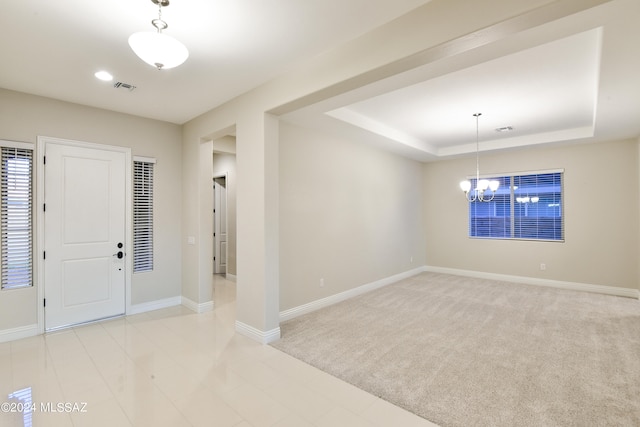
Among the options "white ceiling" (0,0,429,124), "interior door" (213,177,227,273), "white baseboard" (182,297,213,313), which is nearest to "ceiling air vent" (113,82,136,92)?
"white ceiling" (0,0,429,124)

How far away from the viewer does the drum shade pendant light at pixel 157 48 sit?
174 centimetres

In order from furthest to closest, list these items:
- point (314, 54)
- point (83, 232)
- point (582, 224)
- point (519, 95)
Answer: point (582, 224), point (83, 232), point (519, 95), point (314, 54)

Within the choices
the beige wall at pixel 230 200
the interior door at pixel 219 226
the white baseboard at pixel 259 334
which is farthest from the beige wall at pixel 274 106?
the interior door at pixel 219 226

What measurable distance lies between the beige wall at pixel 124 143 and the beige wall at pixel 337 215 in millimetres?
1893

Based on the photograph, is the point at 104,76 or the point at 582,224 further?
the point at 582,224

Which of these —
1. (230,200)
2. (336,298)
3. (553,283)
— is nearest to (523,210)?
(553,283)

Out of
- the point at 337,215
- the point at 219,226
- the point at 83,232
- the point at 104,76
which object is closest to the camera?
the point at 104,76

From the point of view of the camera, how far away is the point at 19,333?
11.3ft

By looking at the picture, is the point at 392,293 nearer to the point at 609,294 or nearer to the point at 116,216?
the point at 609,294

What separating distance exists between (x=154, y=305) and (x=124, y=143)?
7.88ft

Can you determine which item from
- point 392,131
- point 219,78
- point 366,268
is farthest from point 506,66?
point 366,268

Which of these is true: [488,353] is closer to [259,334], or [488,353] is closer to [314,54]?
[259,334]

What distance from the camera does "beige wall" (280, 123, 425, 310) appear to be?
424 cm

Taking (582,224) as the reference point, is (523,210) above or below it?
above
